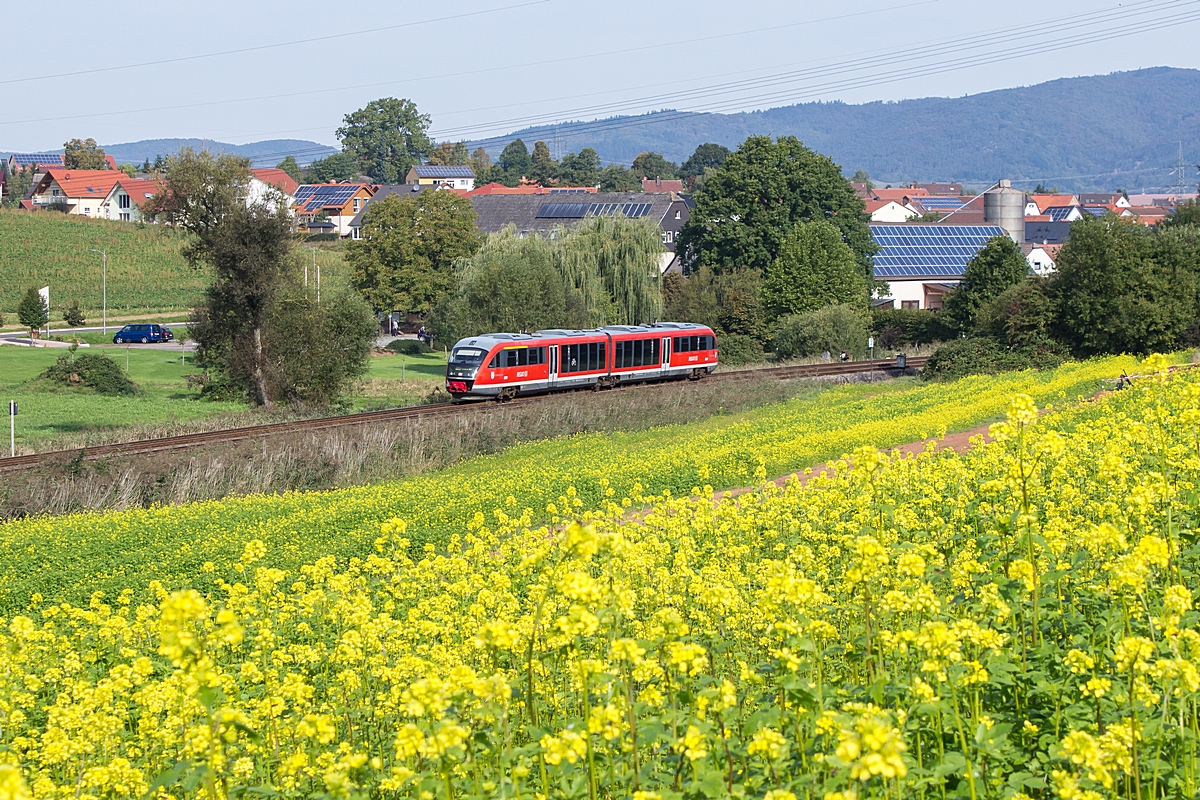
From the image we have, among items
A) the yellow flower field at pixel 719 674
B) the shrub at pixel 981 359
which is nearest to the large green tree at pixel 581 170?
the shrub at pixel 981 359

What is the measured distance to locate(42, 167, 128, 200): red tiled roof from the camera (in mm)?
132125

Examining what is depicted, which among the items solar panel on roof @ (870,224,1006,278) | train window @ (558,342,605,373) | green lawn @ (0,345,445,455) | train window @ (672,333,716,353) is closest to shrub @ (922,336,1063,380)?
train window @ (672,333,716,353)

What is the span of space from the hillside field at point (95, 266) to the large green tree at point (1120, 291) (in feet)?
185

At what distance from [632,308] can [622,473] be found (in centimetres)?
3685

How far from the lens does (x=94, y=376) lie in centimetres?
4850

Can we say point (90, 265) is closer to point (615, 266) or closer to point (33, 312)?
point (33, 312)

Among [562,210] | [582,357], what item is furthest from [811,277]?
[562,210]

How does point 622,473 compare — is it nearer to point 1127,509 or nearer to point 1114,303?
point 1127,509

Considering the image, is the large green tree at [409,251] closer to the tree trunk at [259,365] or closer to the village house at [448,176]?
the tree trunk at [259,365]

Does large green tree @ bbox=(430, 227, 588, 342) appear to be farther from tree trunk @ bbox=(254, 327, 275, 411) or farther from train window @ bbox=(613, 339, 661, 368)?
tree trunk @ bbox=(254, 327, 275, 411)

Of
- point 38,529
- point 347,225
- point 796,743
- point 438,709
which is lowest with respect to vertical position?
point 38,529

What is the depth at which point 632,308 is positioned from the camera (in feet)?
193

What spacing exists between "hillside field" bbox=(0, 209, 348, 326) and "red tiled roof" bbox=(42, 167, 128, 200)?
26550 millimetres

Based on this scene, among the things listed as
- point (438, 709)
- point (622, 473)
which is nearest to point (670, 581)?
point (438, 709)
